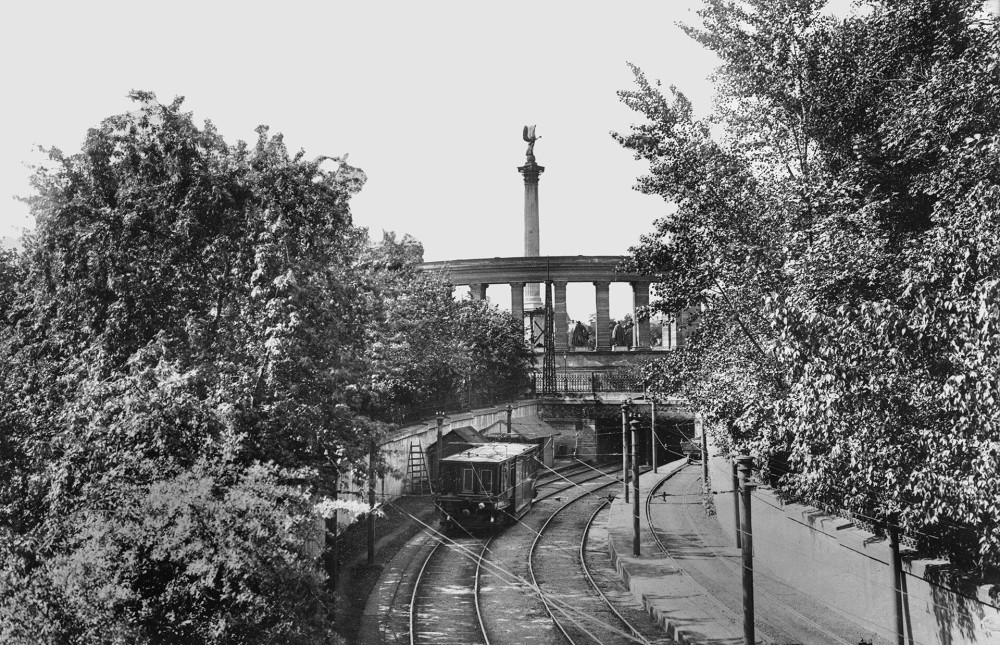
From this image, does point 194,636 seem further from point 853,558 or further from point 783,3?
point 783,3

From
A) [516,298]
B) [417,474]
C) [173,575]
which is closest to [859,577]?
[173,575]

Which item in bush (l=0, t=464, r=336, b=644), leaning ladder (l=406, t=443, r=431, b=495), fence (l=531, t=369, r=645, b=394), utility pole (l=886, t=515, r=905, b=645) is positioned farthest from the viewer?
fence (l=531, t=369, r=645, b=394)

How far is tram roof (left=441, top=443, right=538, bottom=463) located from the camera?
25.2 metres

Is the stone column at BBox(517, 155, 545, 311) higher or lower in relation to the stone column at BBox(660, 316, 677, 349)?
higher

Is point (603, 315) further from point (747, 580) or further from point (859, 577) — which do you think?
point (747, 580)

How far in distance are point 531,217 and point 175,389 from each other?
55.3 metres

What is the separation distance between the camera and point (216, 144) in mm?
13477

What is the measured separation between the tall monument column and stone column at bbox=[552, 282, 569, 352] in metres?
3.73

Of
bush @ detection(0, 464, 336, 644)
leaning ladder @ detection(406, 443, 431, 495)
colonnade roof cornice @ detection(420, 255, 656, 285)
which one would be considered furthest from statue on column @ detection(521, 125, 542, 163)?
bush @ detection(0, 464, 336, 644)

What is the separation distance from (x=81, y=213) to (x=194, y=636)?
25.1ft

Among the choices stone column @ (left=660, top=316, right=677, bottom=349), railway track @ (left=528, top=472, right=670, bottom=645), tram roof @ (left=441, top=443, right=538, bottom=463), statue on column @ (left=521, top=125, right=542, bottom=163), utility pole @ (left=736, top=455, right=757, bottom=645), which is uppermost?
statue on column @ (left=521, top=125, right=542, bottom=163)

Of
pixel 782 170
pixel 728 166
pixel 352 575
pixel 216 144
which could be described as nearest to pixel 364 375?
pixel 216 144

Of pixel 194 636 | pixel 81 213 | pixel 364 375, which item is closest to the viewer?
pixel 194 636

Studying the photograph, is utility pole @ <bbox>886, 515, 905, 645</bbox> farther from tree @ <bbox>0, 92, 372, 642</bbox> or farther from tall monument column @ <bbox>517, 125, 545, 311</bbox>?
tall monument column @ <bbox>517, 125, 545, 311</bbox>
